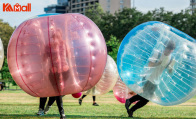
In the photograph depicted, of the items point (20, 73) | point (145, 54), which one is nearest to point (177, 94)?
point (145, 54)

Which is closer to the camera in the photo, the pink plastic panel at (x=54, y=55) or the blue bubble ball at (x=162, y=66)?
the pink plastic panel at (x=54, y=55)

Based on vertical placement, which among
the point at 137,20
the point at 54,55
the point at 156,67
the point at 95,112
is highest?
the point at 54,55

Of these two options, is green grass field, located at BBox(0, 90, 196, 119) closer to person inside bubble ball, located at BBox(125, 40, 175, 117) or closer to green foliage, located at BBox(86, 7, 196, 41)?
person inside bubble ball, located at BBox(125, 40, 175, 117)

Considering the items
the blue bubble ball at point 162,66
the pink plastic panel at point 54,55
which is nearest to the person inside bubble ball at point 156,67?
the blue bubble ball at point 162,66

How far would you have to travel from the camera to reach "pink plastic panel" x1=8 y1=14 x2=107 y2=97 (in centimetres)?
731

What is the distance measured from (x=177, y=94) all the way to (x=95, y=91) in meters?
5.99

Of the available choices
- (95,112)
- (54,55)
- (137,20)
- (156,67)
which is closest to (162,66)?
(156,67)

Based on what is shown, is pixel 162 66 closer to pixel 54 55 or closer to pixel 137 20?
pixel 54 55

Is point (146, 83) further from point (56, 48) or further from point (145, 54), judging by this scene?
point (56, 48)

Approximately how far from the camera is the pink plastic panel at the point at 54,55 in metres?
7.31

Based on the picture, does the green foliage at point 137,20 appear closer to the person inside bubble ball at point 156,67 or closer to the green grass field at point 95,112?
the green grass field at point 95,112

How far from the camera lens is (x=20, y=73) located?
25.0 feet

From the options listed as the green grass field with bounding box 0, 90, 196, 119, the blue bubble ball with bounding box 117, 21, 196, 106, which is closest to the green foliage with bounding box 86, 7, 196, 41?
the green grass field with bounding box 0, 90, 196, 119

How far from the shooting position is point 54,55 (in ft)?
23.8
